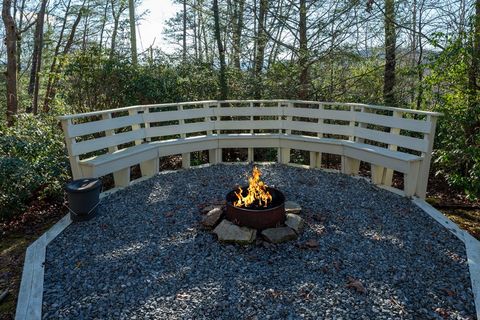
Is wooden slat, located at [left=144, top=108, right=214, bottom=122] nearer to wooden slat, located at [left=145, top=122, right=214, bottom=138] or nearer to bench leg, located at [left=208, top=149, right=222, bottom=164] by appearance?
wooden slat, located at [left=145, top=122, right=214, bottom=138]

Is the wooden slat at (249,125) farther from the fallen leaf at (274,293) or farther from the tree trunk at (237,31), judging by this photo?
the fallen leaf at (274,293)

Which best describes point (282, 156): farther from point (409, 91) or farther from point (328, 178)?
point (409, 91)

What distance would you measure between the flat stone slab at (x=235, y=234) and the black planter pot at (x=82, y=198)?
1.39 m

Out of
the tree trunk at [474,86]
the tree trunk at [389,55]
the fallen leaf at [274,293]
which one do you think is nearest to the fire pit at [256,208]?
the fallen leaf at [274,293]

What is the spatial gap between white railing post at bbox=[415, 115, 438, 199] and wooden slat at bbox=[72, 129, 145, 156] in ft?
11.8

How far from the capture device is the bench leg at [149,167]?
491 centimetres

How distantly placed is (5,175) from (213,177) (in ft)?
8.02

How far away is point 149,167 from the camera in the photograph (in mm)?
4922

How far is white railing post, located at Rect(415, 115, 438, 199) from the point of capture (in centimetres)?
393

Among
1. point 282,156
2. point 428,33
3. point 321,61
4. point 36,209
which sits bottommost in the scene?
point 36,209

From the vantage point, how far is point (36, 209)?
4.33 meters

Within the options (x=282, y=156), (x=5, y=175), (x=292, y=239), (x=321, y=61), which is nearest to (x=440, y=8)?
(x=321, y=61)

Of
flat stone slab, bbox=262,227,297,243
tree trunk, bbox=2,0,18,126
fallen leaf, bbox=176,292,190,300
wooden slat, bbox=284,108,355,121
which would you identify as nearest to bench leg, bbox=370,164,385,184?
wooden slat, bbox=284,108,355,121

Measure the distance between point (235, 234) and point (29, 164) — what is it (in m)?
2.67
